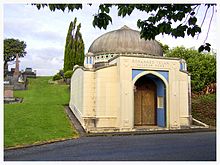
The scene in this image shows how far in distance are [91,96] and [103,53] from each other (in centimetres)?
739

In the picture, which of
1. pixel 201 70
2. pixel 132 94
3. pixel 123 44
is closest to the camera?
pixel 132 94

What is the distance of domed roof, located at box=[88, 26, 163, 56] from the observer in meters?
22.0

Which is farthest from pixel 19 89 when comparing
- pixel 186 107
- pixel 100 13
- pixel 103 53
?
pixel 100 13

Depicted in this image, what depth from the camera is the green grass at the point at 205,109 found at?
1838 centimetres

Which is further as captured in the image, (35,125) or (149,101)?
(149,101)

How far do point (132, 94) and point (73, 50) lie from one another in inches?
910

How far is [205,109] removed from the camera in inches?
791

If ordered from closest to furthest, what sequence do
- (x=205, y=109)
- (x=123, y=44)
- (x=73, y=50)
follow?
1. (x=205, y=109)
2. (x=123, y=44)
3. (x=73, y=50)

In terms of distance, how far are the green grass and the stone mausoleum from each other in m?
2.42

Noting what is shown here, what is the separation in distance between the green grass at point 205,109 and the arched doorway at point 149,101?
3517 millimetres

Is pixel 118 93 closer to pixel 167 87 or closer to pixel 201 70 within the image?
pixel 167 87

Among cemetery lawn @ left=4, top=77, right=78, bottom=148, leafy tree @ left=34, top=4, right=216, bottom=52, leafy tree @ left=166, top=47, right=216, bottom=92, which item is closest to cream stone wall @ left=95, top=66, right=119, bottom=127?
cemetery lawn @ left=4, top=77, right=78, bottom=148

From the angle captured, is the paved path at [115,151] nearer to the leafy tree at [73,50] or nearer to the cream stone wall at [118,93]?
the cream stone wall at [118,93]

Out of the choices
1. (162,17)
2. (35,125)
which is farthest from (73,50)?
(162,17)
